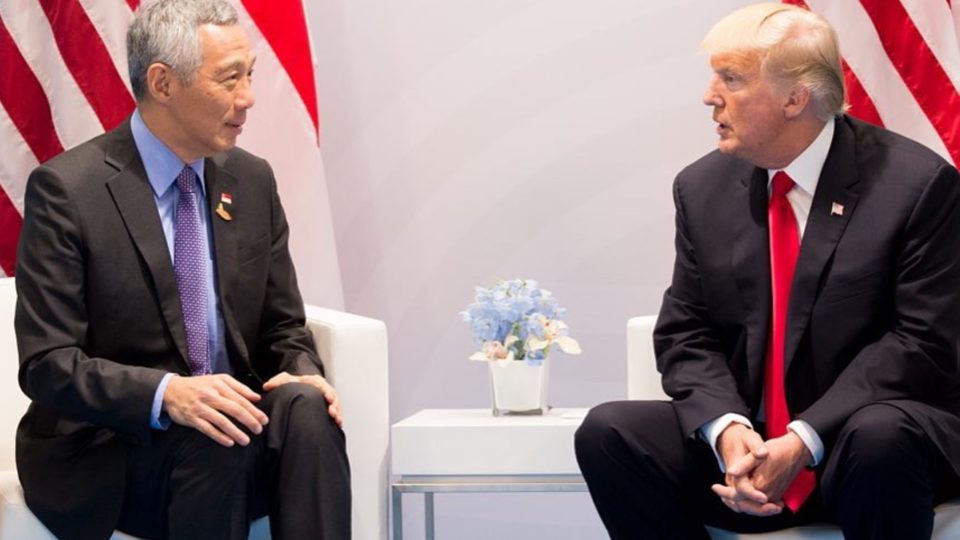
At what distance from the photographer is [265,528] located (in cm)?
280

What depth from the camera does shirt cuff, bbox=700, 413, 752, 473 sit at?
2.69m

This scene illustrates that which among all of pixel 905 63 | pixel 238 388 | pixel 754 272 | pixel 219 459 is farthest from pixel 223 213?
pixel 905 63

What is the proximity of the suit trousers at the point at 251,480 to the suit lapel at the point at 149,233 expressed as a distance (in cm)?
27

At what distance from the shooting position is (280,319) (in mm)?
3064

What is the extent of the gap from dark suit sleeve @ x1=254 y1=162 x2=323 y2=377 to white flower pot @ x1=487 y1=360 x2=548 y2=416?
0.50 m

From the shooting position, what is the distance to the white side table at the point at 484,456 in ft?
10.3

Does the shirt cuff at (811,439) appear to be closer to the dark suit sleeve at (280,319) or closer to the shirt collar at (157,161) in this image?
the dark suit sleeve at (280,319)

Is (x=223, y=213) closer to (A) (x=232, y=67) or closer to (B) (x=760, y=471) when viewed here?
(A) (x=232, y=67)

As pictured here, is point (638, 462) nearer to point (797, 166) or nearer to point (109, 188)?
point (797, 166)

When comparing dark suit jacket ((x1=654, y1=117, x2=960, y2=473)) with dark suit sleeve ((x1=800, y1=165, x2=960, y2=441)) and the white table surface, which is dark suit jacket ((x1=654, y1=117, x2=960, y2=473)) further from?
the white table surface

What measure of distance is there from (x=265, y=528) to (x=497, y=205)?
1657 mm

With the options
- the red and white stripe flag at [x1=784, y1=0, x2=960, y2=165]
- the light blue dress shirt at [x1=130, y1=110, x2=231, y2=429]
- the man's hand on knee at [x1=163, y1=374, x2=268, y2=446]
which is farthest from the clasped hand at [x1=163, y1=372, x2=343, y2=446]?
the red and white stripe flag at [x1=784, y1=0, x2=960, y2=165]

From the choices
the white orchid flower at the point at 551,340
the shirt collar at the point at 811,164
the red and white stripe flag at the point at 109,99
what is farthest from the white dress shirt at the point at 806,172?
the red and white stripe flag at the point at 109,99

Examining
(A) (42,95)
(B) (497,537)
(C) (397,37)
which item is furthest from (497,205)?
(A) (42,95)
